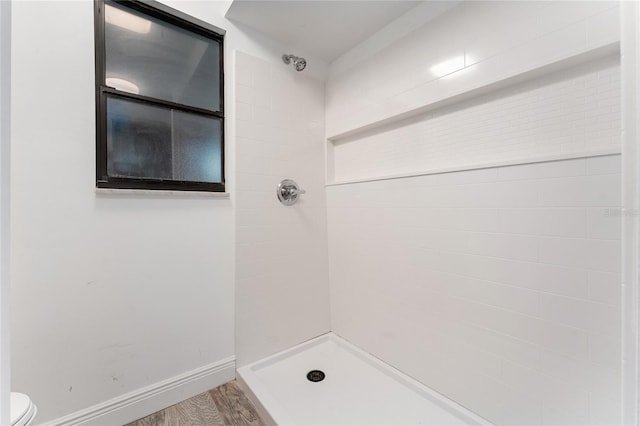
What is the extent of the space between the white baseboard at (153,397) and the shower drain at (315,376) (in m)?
0.49

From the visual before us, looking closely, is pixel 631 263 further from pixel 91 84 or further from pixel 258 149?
pixel 91 84

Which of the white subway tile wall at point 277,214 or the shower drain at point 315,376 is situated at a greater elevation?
the white subway tile wall at point 277,214

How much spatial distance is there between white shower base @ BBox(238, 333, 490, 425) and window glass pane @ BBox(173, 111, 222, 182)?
126 centimetres

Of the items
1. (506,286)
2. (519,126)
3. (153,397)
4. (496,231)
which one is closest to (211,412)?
(153,397)

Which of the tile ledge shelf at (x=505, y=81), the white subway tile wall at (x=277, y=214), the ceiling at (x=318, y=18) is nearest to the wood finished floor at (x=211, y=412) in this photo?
the white subway tile wall at (x=277, y=214)

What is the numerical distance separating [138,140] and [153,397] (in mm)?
1385

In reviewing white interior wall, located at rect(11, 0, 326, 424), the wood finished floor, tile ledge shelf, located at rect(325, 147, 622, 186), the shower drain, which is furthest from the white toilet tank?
tile ledge shelf, located at rect(325, 147, 622, 186)

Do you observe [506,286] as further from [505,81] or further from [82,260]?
[82,260]

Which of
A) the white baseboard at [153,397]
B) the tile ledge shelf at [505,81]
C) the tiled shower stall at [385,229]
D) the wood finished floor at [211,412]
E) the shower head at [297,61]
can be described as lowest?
the wood finished floor at [211,412]

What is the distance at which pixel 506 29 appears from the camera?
4.12 ft

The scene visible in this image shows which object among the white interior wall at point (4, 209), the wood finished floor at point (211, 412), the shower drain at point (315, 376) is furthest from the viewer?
the shower drain at point (315, 376)

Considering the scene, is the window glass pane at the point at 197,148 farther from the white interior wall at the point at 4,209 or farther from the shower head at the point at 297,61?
the white interior wall at the point at 4,209

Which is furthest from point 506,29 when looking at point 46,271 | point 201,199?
point 46,271

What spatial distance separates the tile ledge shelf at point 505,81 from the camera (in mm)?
1045
